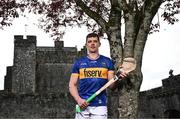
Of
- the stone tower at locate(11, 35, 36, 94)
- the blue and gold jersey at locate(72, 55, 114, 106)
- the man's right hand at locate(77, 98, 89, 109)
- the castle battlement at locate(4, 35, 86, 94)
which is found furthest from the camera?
the castle battlement at locate(4, 35, 86, 94)

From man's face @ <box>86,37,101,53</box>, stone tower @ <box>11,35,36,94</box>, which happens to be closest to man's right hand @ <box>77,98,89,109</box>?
man's face @ <box>86,37,101,53</box>

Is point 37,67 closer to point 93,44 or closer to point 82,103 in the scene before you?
point 93,44

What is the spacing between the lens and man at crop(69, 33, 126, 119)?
669cm

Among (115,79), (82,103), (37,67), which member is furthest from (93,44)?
(37,67)

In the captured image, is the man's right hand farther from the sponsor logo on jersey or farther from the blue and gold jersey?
the sponsor logo on jersey

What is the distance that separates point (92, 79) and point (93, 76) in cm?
5

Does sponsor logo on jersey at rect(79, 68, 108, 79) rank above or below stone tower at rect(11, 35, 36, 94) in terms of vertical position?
below

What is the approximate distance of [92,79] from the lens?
22.1 ft

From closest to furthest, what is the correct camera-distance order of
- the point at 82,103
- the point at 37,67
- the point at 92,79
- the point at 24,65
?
the point at 82,103 → the point at 92,79 → the point at 24,65 → the point at 37,67

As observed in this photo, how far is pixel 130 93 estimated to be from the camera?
9297 millimetres

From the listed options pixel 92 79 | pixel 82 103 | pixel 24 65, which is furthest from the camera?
pixel 24 65

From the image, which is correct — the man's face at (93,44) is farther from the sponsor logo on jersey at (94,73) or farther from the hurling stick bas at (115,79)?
the hurling stick bas at (115,79)

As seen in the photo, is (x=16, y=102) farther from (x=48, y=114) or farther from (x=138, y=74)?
(x=138, y=74)

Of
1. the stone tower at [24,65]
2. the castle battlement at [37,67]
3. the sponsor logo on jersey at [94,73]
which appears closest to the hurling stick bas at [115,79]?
the sponsor logo on jersey at [94,73]
